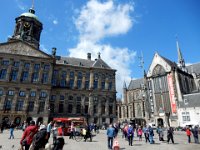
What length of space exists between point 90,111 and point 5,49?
28.9 m

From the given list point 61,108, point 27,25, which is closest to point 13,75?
point 61,108

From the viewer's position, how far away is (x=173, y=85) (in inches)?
2032

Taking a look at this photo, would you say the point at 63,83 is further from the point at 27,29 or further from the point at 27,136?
the point at 27,136

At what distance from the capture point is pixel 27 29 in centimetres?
5000

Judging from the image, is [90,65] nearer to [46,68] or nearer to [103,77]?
[103,77]

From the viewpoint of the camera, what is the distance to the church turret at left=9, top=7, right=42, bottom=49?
160 ft

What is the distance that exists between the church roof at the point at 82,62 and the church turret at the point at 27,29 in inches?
355

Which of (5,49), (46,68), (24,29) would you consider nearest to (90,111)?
(46,68)

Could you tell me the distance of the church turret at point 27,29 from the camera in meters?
48.8

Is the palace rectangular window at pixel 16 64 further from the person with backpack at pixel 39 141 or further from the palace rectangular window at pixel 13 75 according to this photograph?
the person with backpack at pixel 39 141

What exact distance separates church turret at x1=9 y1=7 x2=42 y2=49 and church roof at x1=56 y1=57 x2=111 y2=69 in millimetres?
9018

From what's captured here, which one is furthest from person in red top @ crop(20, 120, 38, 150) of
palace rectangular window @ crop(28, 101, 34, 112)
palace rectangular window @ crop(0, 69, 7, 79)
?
palace rectangular window @ crop(0, 69, 7, 79)

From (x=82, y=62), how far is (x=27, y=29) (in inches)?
786

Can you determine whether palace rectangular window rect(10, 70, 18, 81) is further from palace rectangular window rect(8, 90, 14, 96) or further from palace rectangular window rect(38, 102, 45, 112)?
palace rectangular window rect(38, 102, 45, 112)
